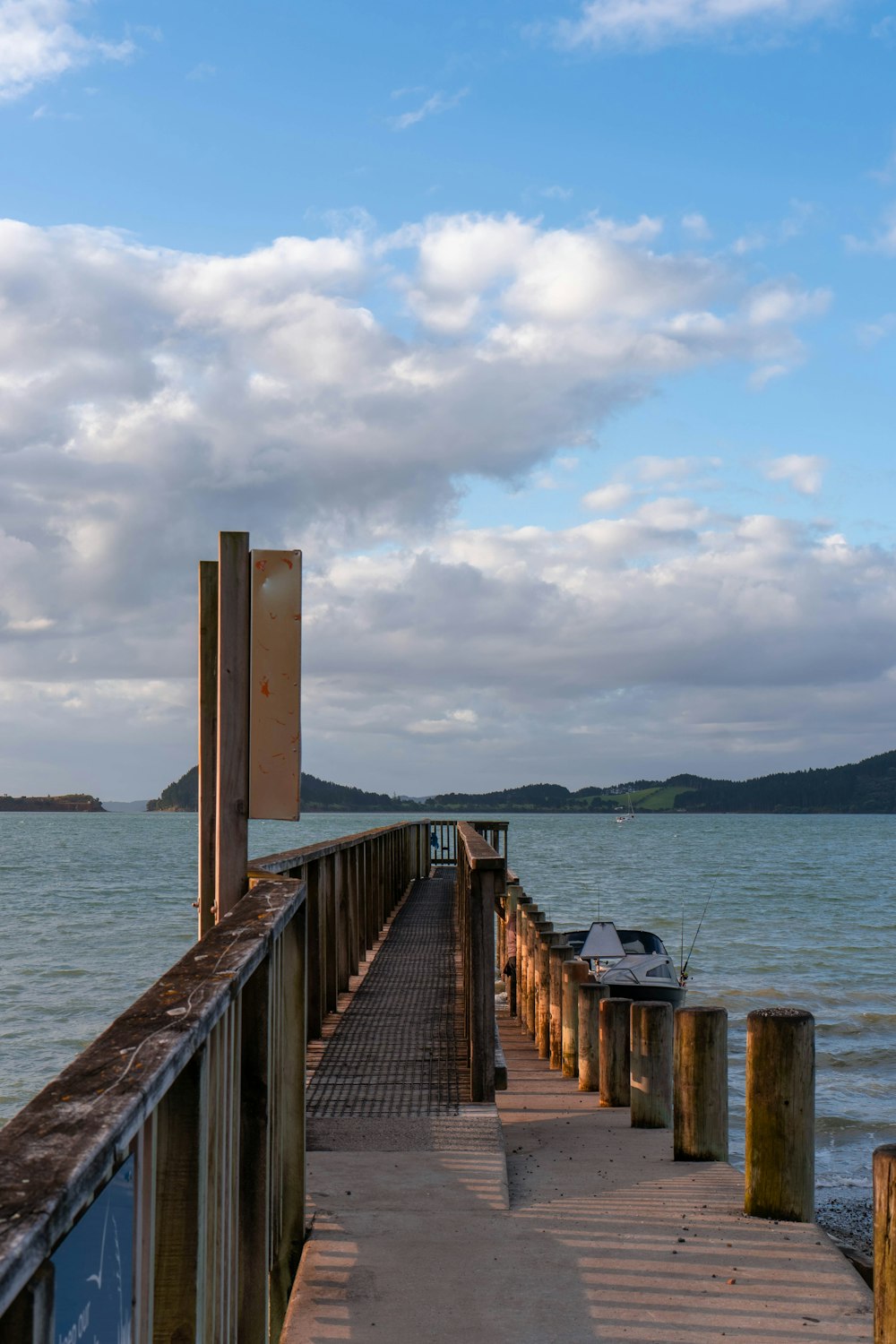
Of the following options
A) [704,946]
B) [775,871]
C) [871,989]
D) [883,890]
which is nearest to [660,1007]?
[871,989]

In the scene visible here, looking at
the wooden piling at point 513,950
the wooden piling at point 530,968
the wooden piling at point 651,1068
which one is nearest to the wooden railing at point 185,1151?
the wooden piling at point 651,1068

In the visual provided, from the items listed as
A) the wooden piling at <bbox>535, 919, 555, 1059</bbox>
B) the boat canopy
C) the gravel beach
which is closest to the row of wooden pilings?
the wooden piling at <bbox>535, 919, 555, 1059</bbox>

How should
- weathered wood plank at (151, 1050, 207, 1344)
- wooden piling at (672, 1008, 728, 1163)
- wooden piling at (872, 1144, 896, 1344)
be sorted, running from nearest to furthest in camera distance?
1. weathered wood plank at (151, 1050, 207, 1344)
2. wooden piling at (872, 1144, 896, 1344)
3. wooden piling at (672, 1008, 728, 1163)

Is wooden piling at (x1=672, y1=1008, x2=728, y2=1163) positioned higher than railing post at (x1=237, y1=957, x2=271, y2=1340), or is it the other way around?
railing post at (x1=237, y1=957, x2=271, y2=1340)

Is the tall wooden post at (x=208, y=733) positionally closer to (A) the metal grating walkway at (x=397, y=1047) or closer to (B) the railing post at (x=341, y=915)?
(A) the metal grating walkway at (x=397, y=1047)

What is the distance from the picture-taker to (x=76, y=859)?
84625 mm

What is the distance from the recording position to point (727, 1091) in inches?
219

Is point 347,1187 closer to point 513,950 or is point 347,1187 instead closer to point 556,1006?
point 556,1006

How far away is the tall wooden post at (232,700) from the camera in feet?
13.9

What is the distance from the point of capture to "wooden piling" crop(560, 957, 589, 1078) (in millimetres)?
9352

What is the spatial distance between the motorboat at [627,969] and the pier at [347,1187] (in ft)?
19.7

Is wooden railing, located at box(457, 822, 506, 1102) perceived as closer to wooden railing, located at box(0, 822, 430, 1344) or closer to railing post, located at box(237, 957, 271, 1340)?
wooden railing, located at box(0, 822, 430, 1344)

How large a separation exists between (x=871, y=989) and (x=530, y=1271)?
22747 mm

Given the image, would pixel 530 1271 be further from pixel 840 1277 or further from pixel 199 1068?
pixel 199 1068
